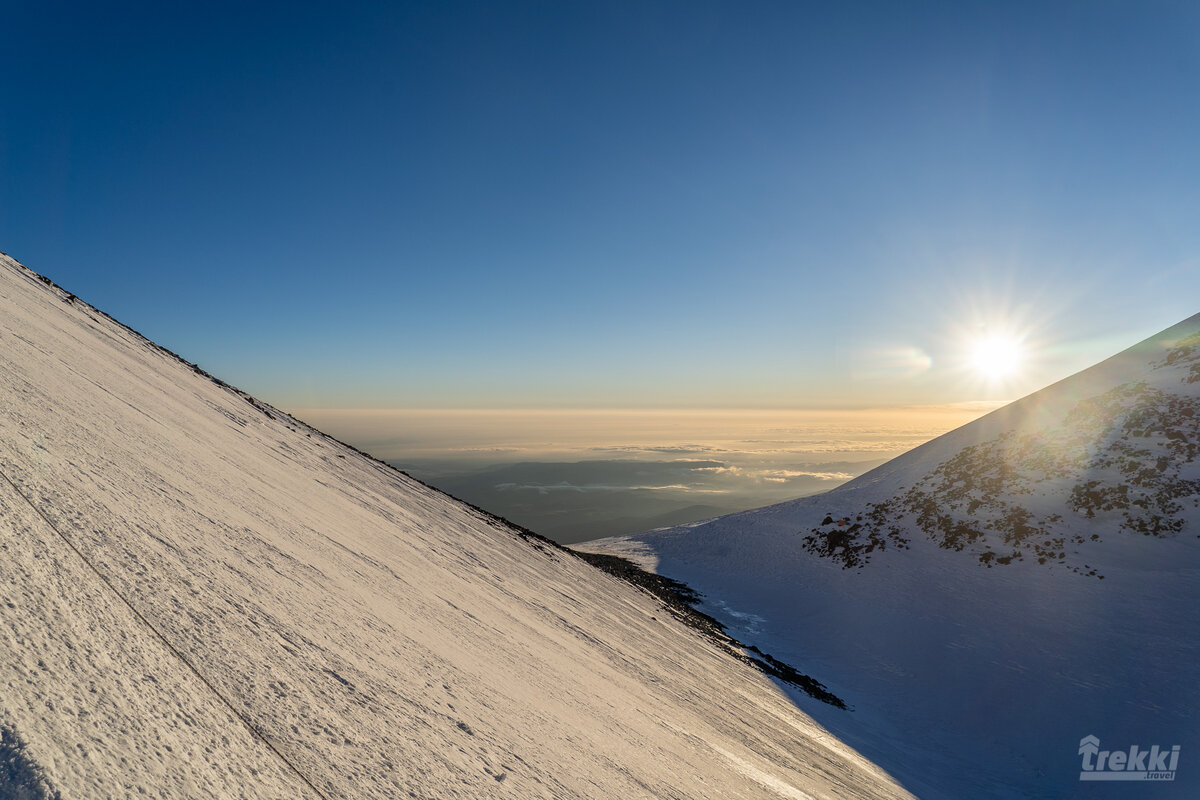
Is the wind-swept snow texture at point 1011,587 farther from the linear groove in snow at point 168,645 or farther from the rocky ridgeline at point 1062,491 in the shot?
the linear groove in snow at point 168,645

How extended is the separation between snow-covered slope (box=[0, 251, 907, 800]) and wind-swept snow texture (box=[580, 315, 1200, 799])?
29.0 feet

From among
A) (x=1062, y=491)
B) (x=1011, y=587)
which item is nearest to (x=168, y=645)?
(x=1011, y=587)

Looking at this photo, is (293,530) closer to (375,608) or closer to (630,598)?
(375,608)

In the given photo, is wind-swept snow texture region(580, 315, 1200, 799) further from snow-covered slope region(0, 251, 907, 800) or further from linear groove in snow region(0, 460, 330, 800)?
linear groove in snow region(0, 460, 330, 800)

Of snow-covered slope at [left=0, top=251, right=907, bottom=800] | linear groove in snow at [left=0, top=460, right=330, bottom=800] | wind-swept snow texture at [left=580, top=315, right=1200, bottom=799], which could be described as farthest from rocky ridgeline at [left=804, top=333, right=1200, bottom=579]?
linear groove in snow at [left=0, top=460, right=330, bottom=800]

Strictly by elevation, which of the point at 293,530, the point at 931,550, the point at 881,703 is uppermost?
the point at 931,550

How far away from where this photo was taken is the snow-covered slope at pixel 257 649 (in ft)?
7.04

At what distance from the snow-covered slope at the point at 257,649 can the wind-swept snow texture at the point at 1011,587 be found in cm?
885

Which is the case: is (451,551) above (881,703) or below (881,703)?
above

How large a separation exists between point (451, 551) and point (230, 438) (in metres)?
4.05

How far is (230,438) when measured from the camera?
8688mm

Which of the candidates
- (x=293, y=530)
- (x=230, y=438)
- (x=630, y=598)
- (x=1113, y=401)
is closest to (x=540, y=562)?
(x=630, y=598)

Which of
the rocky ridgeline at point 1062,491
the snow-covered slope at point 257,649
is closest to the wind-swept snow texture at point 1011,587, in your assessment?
the rocky ridgeline at point 1062,491

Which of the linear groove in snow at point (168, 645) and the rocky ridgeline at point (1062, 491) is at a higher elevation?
the rocky ridgeline at point (1062, 491)
